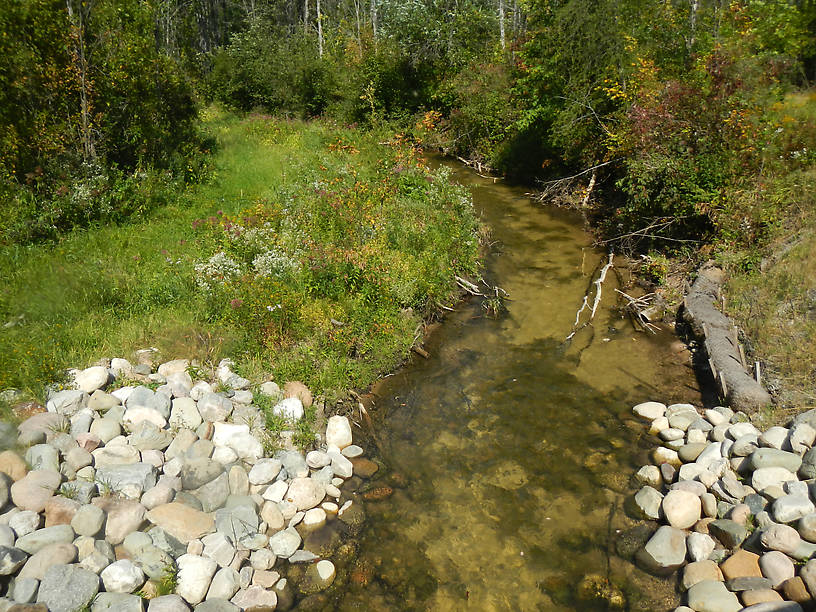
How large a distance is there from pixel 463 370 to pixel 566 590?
4350 mm

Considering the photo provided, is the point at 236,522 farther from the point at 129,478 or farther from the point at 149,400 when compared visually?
the point at 149,400

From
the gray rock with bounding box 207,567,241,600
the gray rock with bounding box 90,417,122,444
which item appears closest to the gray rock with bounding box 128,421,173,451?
the gray rock with bounding box 90,417,122,444

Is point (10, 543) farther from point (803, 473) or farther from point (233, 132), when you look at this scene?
point (233, 132)

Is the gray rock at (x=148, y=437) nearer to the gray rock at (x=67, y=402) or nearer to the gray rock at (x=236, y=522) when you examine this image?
the gray rock at (x=67, y=402)

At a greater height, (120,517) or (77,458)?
(77,458)

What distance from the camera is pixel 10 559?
509cm

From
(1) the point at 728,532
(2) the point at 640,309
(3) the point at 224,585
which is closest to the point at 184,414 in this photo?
(3) the point at 224,585

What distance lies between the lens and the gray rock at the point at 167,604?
5215 mm

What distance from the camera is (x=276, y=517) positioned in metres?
6.62

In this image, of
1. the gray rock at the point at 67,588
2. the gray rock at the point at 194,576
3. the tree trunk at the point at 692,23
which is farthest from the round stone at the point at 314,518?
the tree trunk at the point at 692,23

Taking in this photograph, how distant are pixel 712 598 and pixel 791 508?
1.37 m

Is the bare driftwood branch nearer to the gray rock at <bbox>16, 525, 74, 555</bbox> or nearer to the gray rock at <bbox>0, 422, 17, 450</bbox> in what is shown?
the gray rock at <bbox>16, 525, 74, 555</bbox>

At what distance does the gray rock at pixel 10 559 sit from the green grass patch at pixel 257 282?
248 centimetres

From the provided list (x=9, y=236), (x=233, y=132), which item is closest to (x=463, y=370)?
(x=9, y=236)
